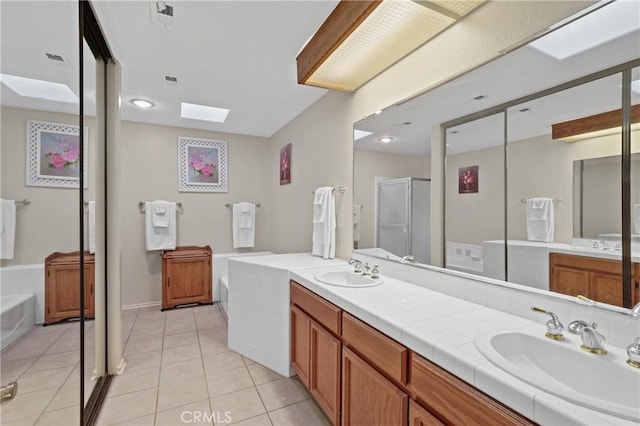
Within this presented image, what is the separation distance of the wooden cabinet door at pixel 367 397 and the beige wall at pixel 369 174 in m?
1.04

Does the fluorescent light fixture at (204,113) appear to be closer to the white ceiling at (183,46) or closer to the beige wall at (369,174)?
the white ceiling at (183,46)

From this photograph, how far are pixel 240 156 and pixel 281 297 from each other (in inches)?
A: 109

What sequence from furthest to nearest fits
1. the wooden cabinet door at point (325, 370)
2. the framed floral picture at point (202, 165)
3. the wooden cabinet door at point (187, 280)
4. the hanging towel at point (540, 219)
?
1. the framed floral picture at point (202, 165)
2. the wooden cabinet door at point (187, 280)
3. the wooden cabinet door at point (325, 370)
4. the hanging towel at point (540, 219)

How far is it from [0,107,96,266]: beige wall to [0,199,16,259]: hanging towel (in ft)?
0.07

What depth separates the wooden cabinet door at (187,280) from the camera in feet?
12.4

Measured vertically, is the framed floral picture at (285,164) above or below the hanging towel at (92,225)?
above

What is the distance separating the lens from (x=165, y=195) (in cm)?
399

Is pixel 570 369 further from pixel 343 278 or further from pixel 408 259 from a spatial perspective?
pixel 343 278

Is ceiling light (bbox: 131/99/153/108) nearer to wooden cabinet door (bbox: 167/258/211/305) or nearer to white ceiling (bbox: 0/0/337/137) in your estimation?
white ceiling (bbox: 0/0/337/137)

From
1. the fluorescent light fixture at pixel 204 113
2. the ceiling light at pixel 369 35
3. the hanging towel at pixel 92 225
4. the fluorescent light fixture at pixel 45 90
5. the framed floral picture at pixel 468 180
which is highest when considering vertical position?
the fluorescent light fixture at pixel 204 113

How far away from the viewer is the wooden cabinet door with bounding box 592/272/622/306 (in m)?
0.99

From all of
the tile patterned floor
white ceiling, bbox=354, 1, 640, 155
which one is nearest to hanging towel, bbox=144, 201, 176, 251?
the tile patterned floor

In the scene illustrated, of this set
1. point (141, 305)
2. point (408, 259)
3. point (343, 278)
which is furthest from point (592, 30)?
point (141, 305)

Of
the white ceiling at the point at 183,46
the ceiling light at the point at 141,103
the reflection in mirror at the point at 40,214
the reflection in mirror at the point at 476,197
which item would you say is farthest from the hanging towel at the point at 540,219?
the ceiling light at the point at 141,103
